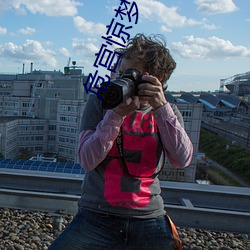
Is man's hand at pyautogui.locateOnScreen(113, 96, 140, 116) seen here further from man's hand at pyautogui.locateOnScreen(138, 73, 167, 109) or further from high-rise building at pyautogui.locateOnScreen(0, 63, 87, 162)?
high-rise building at pyautogui.locateOnScreen(0, 63, 87, 162)

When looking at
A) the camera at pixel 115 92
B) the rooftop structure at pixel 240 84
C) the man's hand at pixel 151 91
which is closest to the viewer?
the camera at pixel 115 92

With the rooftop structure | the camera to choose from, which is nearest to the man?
the camera

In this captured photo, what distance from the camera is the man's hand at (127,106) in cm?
118

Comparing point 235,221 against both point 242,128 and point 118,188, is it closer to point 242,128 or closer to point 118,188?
point 118,188

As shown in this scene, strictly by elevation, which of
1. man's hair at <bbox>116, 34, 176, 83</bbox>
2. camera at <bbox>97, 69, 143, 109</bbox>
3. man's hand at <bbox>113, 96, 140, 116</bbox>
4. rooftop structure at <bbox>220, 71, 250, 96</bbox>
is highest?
rooftop structure at <bbox>220, 71, 250, 96</bbox>

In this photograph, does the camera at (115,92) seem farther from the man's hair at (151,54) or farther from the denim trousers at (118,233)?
the denim trousers at (118,233)

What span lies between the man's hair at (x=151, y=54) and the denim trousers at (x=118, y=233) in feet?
2.07

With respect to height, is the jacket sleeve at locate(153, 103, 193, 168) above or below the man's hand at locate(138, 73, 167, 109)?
below

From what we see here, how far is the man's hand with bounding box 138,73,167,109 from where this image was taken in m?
1.22

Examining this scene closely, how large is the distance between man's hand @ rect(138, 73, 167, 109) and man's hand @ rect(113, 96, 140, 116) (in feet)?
0.12

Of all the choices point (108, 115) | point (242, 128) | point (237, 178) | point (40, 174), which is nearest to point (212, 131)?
point (242, 128)

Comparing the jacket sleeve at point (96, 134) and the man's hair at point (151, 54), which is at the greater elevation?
the man's hair at point (151, 54)

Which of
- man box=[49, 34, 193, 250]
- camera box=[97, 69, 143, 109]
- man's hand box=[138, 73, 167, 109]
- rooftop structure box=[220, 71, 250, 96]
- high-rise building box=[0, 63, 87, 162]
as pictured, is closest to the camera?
camera box=[97, 69, 143, 109]

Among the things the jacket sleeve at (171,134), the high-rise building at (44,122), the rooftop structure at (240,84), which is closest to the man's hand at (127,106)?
the jacket sleeve at (171,134)
